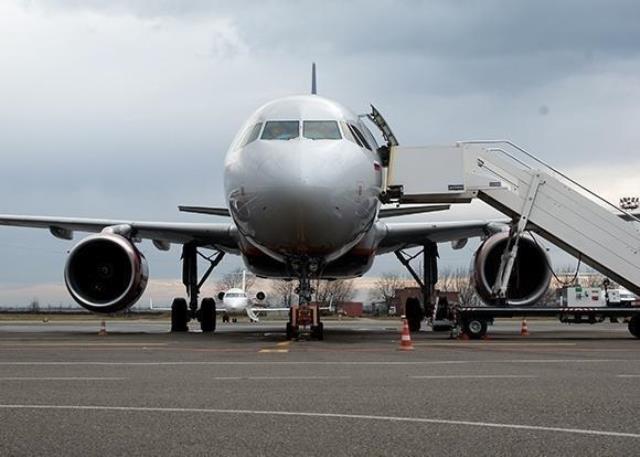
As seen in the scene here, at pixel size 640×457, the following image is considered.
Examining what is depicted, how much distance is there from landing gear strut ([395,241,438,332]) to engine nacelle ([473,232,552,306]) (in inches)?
139

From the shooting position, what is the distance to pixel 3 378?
9086mm

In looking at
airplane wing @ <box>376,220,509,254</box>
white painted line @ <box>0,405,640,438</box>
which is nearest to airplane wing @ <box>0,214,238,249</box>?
airplane wing @ <box>376,220,509,254</box>

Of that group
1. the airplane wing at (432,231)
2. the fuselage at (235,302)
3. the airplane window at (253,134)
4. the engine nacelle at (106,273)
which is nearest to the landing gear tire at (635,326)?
the airplane wing at (432,231)

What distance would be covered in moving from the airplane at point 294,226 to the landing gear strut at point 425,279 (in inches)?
3.9

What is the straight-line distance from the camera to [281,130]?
16172 millimetres

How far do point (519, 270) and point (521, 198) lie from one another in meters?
2.63

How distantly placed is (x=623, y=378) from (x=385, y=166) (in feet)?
31.3

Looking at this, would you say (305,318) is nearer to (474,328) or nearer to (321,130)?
(321,130)

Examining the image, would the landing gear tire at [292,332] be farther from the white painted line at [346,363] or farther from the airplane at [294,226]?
the white painted line at [346,363]

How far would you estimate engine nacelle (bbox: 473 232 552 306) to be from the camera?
19.7m

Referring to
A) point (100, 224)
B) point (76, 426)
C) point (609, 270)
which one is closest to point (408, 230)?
point (609, 270)

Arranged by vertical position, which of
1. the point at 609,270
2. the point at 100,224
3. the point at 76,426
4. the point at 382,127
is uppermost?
the point at 382,127

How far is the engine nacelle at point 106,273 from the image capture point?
65.0ft

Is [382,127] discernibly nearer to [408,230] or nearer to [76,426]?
[408,230]
